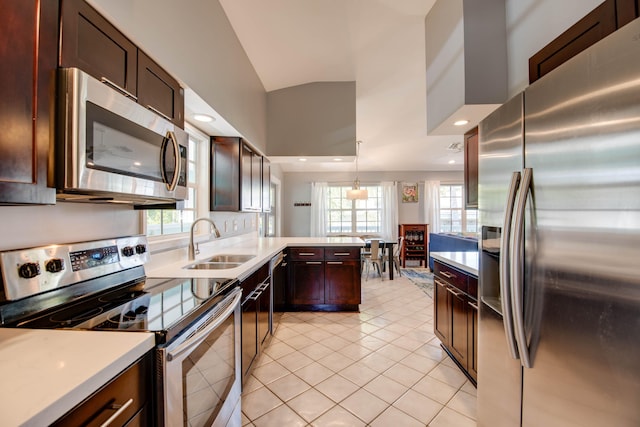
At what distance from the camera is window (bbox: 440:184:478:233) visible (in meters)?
7.44

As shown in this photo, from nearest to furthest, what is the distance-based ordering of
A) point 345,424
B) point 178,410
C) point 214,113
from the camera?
1. point 178,410
2. point 345,424
3. point 214,113

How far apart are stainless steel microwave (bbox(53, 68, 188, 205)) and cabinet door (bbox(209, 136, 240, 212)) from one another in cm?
130

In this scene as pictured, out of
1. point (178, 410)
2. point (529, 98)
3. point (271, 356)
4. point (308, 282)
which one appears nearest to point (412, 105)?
point (308, 282)

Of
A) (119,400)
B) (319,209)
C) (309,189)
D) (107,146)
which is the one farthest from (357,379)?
(309,189)

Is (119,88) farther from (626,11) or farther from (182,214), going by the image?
(626,11)

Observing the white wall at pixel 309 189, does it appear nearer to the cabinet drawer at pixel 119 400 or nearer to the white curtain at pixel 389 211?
the white curtain at pixel 389 211

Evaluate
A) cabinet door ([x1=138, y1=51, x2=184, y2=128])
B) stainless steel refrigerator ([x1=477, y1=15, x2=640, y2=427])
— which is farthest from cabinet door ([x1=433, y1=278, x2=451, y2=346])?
cabinet door ([x1=138, y1=51, x2=184, y2=128])

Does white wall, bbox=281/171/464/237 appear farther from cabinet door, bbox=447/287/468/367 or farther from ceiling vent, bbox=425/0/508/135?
ceiling vent, bbox=425/0/508/135

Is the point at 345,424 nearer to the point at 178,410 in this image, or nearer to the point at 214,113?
the point at 178,410

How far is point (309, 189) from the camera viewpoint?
24.5 ft

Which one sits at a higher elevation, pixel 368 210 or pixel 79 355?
pixel 368 210

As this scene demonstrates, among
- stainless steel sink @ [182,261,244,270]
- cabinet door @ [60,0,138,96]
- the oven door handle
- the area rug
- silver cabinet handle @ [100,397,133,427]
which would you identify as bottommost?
the area rug

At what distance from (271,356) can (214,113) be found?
206 cm

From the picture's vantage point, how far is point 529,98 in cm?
104
